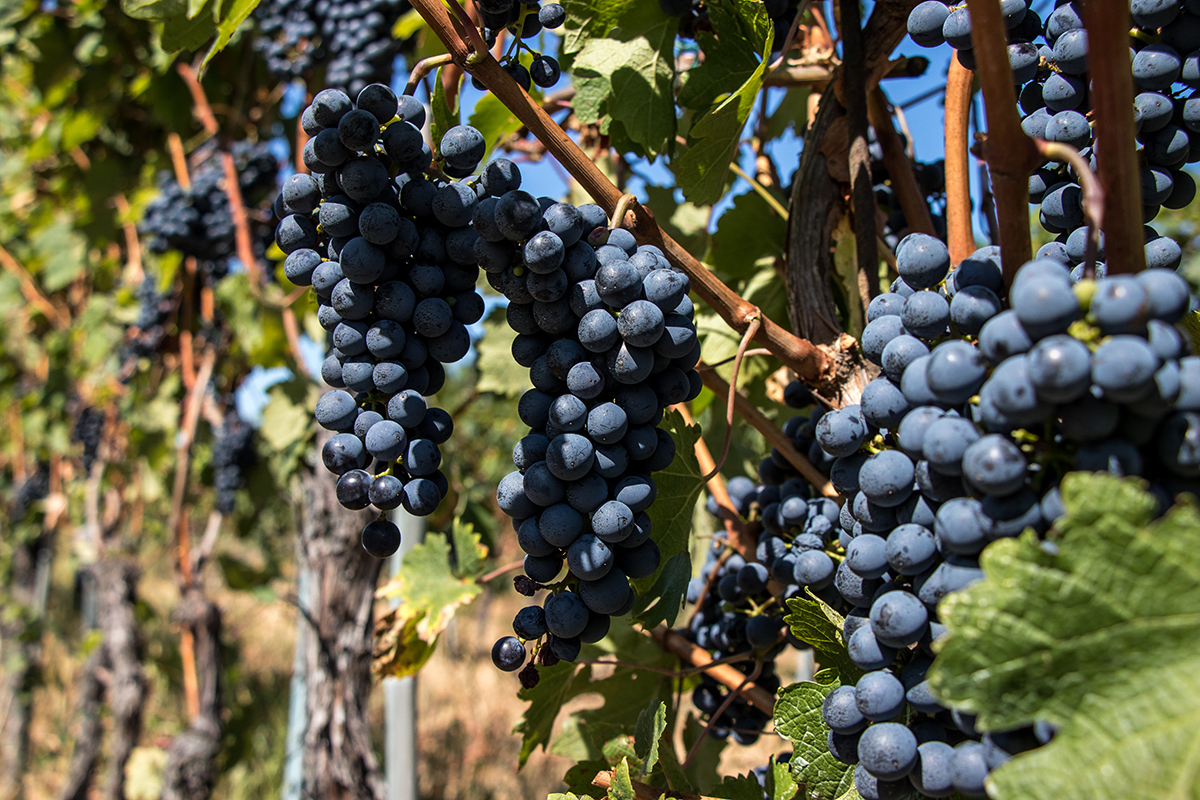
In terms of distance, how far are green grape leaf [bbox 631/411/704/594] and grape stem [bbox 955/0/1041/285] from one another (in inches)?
18.7

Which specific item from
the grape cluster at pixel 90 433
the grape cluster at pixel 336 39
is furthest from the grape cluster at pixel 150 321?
the grape cluster at pixel 336 39

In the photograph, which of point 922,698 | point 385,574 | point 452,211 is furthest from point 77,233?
point 922,698

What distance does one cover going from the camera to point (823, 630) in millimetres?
854

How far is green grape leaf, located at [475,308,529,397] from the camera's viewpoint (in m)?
2.01

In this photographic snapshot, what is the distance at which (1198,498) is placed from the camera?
56cm

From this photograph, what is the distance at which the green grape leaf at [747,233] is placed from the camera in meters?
1.45

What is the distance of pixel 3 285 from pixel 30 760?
10.5 ft

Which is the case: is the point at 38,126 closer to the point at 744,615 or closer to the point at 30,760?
the point at 30,760

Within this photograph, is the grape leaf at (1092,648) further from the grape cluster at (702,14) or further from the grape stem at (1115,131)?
the grape cluster at (702,14)

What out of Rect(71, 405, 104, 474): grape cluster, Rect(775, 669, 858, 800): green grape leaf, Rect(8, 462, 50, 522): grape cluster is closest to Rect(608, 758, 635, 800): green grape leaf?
Rect(775, 669, 858, 800): green grape leaf

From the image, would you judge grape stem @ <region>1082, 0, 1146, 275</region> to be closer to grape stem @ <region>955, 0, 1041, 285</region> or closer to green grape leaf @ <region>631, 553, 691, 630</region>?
grape stem @ <region>955, 0, 1041, 285</region>

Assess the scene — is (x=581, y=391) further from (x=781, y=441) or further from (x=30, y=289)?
(x=30, y=289)

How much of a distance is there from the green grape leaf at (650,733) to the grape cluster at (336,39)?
5.64ft

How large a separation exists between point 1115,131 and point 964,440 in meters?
0.26
